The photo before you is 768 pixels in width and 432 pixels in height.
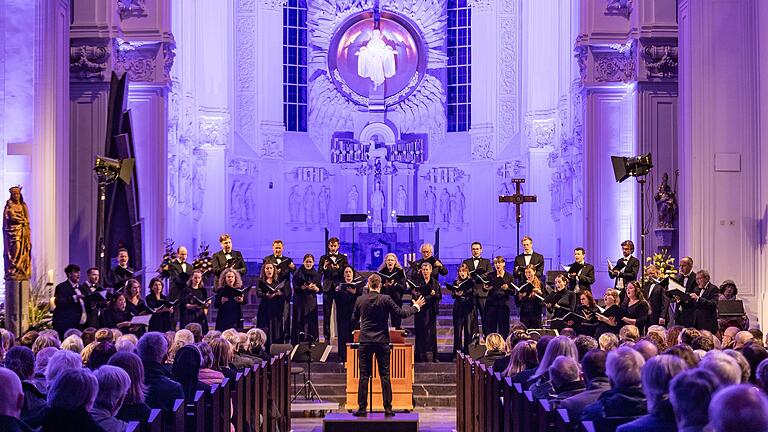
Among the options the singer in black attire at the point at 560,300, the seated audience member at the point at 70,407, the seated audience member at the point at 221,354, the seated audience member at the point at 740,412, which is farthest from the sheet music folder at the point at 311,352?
the seated audience member at the point at 740,412

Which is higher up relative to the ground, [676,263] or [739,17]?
[739,17]

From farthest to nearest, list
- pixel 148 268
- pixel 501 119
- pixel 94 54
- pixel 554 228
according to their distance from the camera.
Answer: pixel 501 119 → pixel 554 228 → pixel 148 268 → pixel 94 54

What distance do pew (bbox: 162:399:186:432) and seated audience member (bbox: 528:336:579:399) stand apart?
243cm

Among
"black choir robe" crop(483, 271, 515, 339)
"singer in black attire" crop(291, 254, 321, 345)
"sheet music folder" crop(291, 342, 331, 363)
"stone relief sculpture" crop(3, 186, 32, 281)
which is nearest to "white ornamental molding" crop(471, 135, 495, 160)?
"black choir robe" crop(483, 271, 515, 339)

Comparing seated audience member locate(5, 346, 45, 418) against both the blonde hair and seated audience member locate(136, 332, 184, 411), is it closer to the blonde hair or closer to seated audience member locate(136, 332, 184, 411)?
seated audience member locate(136, 332, 184, 411)

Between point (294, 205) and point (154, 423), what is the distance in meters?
23.9

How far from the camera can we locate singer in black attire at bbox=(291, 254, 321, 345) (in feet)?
52.8

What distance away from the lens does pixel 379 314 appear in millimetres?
12984

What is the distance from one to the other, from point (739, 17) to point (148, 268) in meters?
10.1

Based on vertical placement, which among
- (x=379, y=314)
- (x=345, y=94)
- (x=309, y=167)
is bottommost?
(x=379, y=314)

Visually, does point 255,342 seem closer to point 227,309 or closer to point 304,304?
point 227,309

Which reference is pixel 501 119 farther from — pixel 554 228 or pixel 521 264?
pixel 521 264

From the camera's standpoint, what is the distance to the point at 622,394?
20.6ft

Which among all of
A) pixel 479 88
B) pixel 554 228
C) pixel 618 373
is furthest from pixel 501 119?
pixel 618 373
